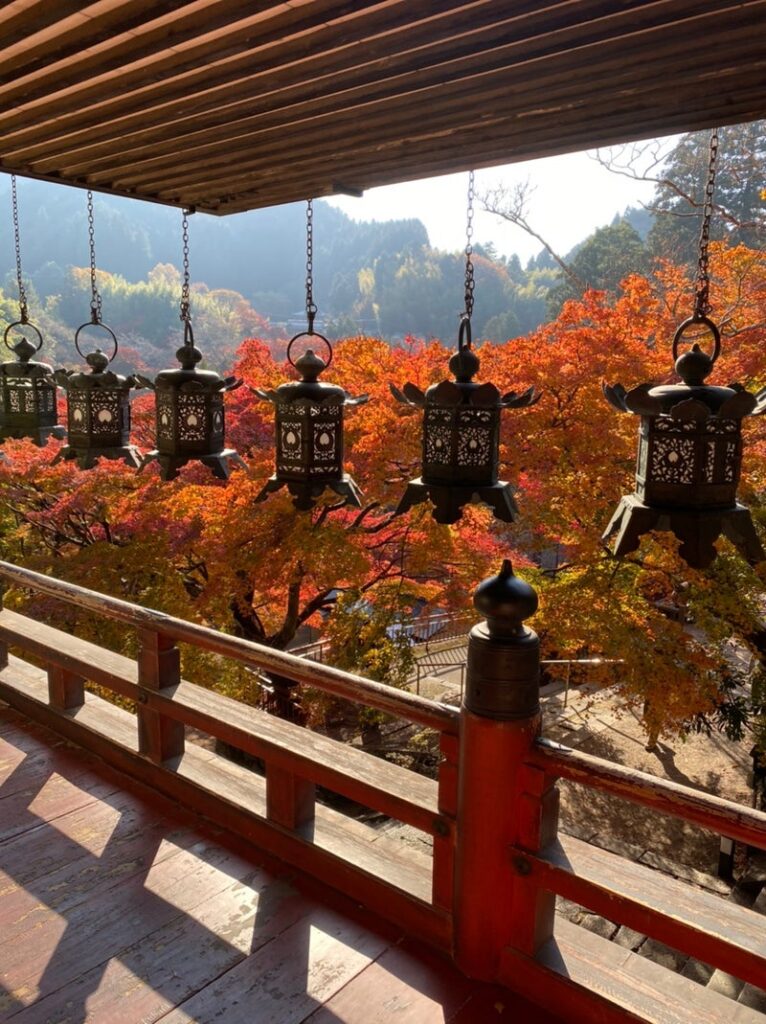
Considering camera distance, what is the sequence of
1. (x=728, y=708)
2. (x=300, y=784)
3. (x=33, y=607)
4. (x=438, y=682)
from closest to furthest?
1. (x=300, y=784)
2. (x=33, y=607)
3. (x=728, y=708)
4. (x=438, y=682)

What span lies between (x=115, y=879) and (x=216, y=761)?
2.06ft

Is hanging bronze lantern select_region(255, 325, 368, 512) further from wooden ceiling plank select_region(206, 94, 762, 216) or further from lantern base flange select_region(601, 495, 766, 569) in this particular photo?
lantern base flange select_region(601, 495, 766, 569)

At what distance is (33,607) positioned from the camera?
7996mm

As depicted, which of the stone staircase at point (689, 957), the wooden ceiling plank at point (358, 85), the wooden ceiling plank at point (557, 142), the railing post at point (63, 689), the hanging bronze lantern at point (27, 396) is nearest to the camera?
the wooden ceiling plank at point (358, 85)

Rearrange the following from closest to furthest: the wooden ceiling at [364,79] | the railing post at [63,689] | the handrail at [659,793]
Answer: the handrail at [659,793]
the wooden ceiling at [364,79]
the railing post at [63,689]

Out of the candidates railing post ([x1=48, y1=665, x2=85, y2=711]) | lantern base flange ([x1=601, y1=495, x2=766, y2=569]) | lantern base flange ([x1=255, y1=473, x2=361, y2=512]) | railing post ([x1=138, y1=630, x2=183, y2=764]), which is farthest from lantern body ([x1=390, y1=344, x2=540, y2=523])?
railing post ([x1=48, y1=665, x2=85, y2=711])

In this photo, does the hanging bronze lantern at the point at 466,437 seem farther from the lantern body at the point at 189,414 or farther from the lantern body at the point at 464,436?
the lantern body at the point at 189,414

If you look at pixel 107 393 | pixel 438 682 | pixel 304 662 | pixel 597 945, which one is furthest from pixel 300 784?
pixel 438 682

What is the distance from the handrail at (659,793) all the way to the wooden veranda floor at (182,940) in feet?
2.22

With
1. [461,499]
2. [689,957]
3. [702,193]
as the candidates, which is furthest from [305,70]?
[702,193]

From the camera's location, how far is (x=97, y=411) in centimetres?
352

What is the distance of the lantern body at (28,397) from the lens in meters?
3.95

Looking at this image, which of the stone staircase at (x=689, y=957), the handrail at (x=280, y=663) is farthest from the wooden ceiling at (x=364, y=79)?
the stone staircase at (x=689, y=957)

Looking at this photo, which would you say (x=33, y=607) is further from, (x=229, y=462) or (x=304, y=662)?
(x=304, y=662)
